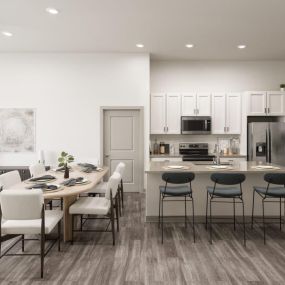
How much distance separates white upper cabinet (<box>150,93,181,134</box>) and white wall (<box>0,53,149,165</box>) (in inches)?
11.8

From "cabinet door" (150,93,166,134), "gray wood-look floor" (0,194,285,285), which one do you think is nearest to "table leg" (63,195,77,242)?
"gray wood-look floor" (0,194,285,285)

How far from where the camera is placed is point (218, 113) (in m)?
6.40

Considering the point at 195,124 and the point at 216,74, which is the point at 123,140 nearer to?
the point at 195,124

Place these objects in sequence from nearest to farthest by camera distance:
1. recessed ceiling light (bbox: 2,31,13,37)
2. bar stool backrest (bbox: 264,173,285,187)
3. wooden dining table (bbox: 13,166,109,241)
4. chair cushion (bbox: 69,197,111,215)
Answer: wooden dining table (bbox: 13,166,109,241)
chair cushion (bbox: 69,197,111,215)
bar stool backrest (bbox: 264,173,285,187)
recessed ceiling light (bbox: 2,31,13,37)

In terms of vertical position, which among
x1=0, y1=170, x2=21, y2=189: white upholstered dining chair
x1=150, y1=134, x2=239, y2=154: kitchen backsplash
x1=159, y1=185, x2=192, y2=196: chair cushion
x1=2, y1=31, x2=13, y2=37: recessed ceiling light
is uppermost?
x1=2, y1=31, x2=13, y2=37: recessed ceiling light

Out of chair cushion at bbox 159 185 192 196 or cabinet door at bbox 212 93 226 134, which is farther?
cabinet door at bbox 212 93 226 134

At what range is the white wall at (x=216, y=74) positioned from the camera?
265 inches

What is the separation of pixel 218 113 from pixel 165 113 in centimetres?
126

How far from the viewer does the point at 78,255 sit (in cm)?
311

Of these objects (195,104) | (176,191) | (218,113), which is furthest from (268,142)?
(176,191)

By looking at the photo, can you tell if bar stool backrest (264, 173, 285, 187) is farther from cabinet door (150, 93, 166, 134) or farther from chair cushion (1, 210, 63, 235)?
cabinet door (150, 93, 166, 134)

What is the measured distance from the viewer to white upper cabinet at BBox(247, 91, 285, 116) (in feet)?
20.5

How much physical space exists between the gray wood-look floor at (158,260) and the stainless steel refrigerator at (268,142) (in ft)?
8.14

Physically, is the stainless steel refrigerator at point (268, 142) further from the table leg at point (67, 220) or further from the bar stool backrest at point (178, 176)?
the table leg at point (67, 220)
